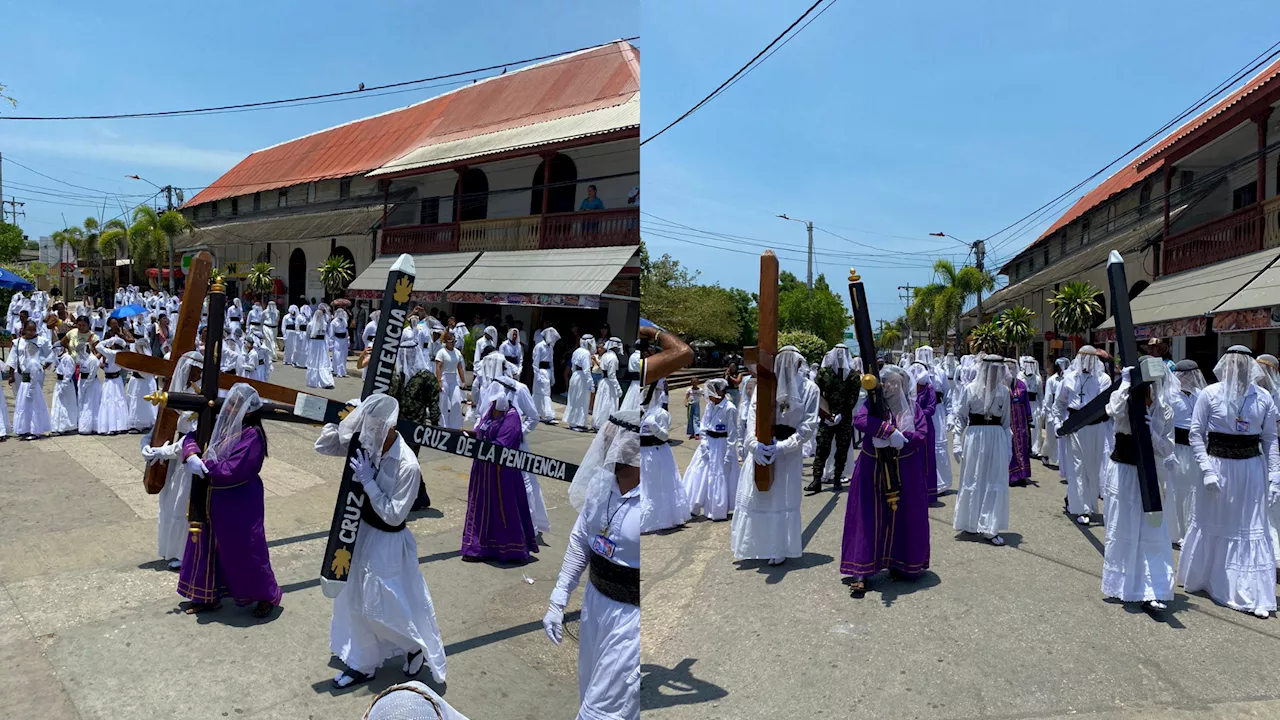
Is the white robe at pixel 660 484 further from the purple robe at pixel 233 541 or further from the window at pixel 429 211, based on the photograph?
the purple robe at pixel 233 541

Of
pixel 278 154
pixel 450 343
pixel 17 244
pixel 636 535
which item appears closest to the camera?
pixel 636 535

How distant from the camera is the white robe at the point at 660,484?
117 inches

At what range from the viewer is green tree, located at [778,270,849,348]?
7.99ft

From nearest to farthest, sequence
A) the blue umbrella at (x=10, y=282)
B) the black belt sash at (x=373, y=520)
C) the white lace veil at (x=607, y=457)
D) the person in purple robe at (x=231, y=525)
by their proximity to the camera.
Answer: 1. the white lace veil at (x=607, y=457)
2. the black belt sash at (x=373, y=520)
3. the person in purple robe at (x=231, y=525)
4. the blue umbrella at (x=10, y=282)

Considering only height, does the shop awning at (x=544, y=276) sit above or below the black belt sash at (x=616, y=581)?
above

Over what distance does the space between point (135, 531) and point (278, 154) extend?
153 inches

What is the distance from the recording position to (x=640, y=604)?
2.49 meters

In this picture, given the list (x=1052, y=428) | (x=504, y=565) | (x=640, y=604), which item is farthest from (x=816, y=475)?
(x=640, y=604)

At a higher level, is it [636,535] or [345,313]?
[345,313]

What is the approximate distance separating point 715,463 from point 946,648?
4618mm

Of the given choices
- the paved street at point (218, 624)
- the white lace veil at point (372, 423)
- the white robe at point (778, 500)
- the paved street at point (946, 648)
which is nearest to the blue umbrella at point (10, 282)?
the paved street at point (218, 624)

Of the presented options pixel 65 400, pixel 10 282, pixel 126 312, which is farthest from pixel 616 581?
pixel 126 312

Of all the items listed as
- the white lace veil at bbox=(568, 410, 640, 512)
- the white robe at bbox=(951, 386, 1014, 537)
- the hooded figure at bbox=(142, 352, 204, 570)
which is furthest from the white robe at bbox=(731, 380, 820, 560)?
the hooded figure at bbox=(142, 352, 204, 570)

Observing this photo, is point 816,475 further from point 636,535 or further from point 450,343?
point 636,535
